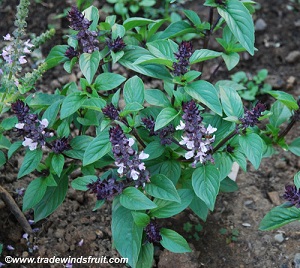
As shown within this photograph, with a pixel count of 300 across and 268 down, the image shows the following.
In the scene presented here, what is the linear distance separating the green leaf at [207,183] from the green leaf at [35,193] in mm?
715

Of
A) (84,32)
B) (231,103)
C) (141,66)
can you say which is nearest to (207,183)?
(231,103)

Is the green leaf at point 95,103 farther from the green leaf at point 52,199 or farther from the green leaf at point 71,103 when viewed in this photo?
the green leaf at point 52,199

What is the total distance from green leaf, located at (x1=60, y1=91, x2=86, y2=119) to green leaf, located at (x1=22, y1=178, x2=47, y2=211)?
37 centimetres

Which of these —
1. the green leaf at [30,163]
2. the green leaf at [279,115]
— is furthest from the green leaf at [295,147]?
the green leaf at [30,163]

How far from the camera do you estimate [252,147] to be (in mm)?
2170

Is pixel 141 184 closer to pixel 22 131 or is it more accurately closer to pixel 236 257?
pixel 22 131

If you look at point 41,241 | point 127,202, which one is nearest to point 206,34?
point 127,202

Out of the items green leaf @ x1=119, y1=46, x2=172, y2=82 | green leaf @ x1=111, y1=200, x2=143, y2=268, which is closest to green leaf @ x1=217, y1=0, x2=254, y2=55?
green leaf @ x1=119, y1=46, x2=172, y2=82

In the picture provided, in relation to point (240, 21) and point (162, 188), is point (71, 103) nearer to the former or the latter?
point (162, 188)

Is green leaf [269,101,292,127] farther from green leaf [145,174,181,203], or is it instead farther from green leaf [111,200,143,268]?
green leaf [111,200,143,268]

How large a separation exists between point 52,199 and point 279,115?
1.24 metres

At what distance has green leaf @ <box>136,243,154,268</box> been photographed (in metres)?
2.27

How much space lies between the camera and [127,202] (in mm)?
2082

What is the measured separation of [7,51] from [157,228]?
3.33 feet
